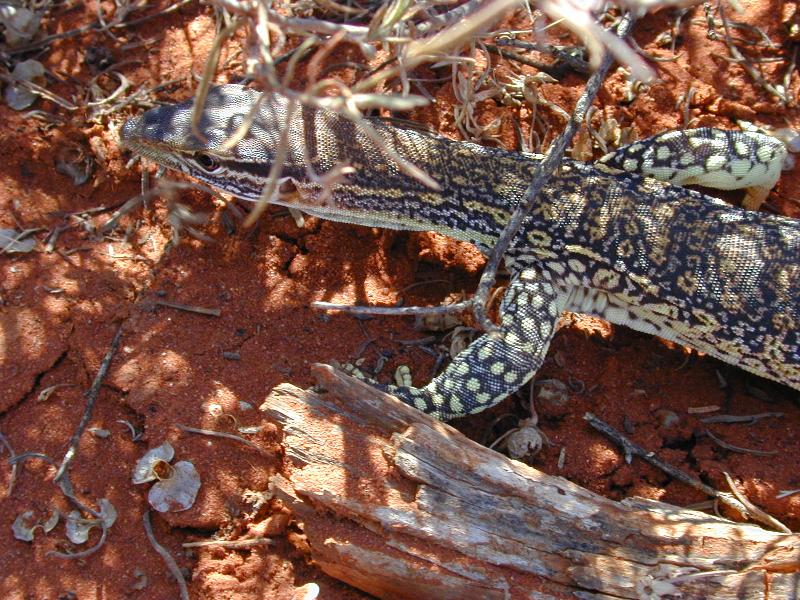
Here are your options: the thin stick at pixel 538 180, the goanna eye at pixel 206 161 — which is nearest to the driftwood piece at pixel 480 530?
the thin stick at pixel 538 180

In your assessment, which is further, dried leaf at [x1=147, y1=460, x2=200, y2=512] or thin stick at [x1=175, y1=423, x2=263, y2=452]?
thin stick at [x1=175, y1=423, x2=263, y2=452]

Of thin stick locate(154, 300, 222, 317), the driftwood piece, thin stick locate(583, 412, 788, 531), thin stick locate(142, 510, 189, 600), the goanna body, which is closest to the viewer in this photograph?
the driftwood piece

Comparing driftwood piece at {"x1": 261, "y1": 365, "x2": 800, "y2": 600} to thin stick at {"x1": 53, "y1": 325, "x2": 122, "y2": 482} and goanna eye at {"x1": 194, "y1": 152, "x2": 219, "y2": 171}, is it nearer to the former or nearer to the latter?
thin stick at {"x1": 53, "y1": 325, "x2": 122, "y2": 482}

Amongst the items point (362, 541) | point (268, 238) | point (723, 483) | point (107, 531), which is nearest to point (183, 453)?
point (107, 531)

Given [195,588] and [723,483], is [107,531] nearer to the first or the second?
[195,588]

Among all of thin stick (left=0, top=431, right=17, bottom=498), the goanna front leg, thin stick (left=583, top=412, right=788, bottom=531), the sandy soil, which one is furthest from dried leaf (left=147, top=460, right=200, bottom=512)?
thin stick (left=583, top=412, right=788, bottom=531)

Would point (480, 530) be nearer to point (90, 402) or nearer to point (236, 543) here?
point (236, 543)
